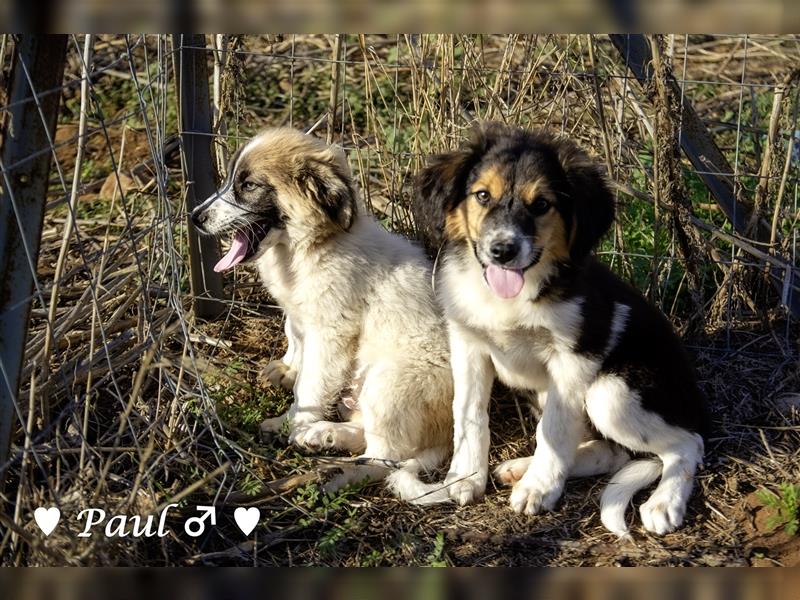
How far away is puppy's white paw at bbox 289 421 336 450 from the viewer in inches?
179

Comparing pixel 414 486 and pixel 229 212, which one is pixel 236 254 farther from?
pixel 414 486

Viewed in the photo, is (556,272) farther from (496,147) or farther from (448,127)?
(448,127)

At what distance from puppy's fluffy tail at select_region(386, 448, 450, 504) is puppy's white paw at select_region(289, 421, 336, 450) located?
1.12ft

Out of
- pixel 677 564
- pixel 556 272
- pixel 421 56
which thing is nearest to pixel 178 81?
pixel 421 56

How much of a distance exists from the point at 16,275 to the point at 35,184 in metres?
0.31

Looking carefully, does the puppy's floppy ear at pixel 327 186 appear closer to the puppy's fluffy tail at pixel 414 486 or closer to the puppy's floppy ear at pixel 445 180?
the puppy's floppy ear at pixel 445 180

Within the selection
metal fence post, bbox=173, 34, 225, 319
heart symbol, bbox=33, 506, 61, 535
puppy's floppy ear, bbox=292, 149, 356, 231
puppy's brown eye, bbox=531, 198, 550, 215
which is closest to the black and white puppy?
puppy's brown eye, bbox=531, 198, 550, 215

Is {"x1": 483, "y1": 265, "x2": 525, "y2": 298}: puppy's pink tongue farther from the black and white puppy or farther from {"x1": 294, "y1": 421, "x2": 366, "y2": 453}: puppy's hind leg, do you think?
{"x1": 294, "y1": 421, "x2": 366, "y2": 453}: puppy's hind leg

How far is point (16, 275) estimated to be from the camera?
336 cm

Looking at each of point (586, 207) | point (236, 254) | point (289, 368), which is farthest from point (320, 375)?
point (586, 207)

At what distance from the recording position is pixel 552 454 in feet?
13.9

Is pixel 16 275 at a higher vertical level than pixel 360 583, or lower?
higher

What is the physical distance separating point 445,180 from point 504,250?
19.2 inches

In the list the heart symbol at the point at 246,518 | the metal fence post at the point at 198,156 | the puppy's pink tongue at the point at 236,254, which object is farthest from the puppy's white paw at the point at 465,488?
the metal fence post at the point at 198,156
